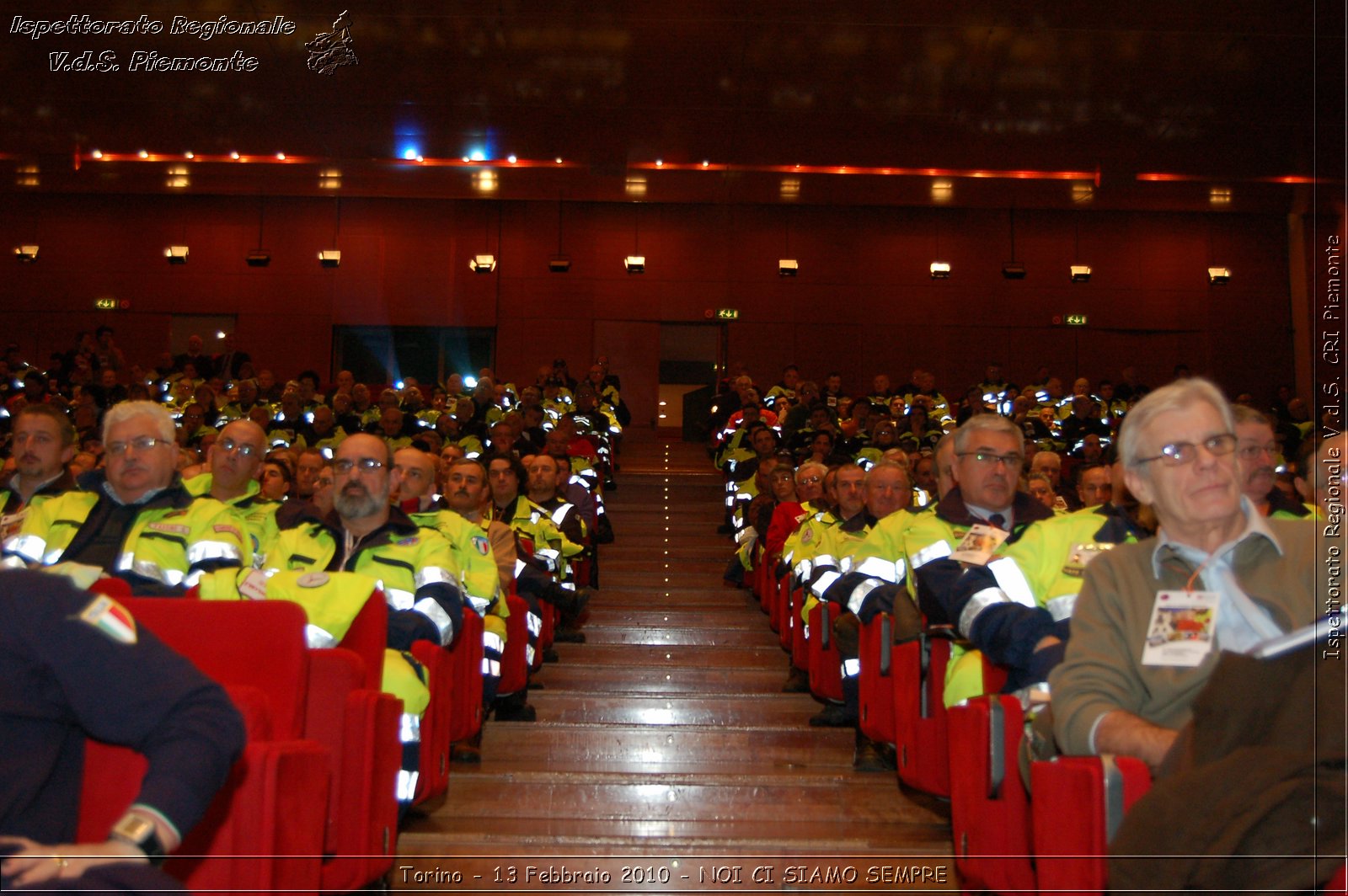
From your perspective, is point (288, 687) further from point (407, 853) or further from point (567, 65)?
point (567, 65)

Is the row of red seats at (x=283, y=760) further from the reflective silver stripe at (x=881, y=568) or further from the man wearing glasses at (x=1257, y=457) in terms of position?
the man wearing glasses at (x=1257, y=457)

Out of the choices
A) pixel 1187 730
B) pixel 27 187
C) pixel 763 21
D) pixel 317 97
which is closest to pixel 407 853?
pixel 1187 730

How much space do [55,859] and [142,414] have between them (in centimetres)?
244

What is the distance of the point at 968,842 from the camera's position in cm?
263

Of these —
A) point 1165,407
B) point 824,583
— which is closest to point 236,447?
point 824,583

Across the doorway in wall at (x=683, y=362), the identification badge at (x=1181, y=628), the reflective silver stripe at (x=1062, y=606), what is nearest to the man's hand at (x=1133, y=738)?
the identification badge at (x=1181, y=628)

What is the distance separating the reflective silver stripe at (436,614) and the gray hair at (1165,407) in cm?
210

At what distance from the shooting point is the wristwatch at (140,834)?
4.77 ft

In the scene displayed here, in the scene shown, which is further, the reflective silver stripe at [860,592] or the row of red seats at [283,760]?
the reflective silver stripe at [860,592]

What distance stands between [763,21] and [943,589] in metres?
6.86

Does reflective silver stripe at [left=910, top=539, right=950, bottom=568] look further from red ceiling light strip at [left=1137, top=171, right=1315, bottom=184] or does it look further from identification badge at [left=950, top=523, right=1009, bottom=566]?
red ceiling light strip at [left=1137, top=171, right=1315, bottom=184]

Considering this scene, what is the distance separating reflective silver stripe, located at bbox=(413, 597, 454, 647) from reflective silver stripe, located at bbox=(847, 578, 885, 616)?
4.97 feet

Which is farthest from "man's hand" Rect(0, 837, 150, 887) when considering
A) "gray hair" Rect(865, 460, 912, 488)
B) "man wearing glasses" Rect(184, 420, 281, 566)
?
"gray hair" Rect(865, 460, 912, 488)

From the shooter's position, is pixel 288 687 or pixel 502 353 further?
pixel 502 353
